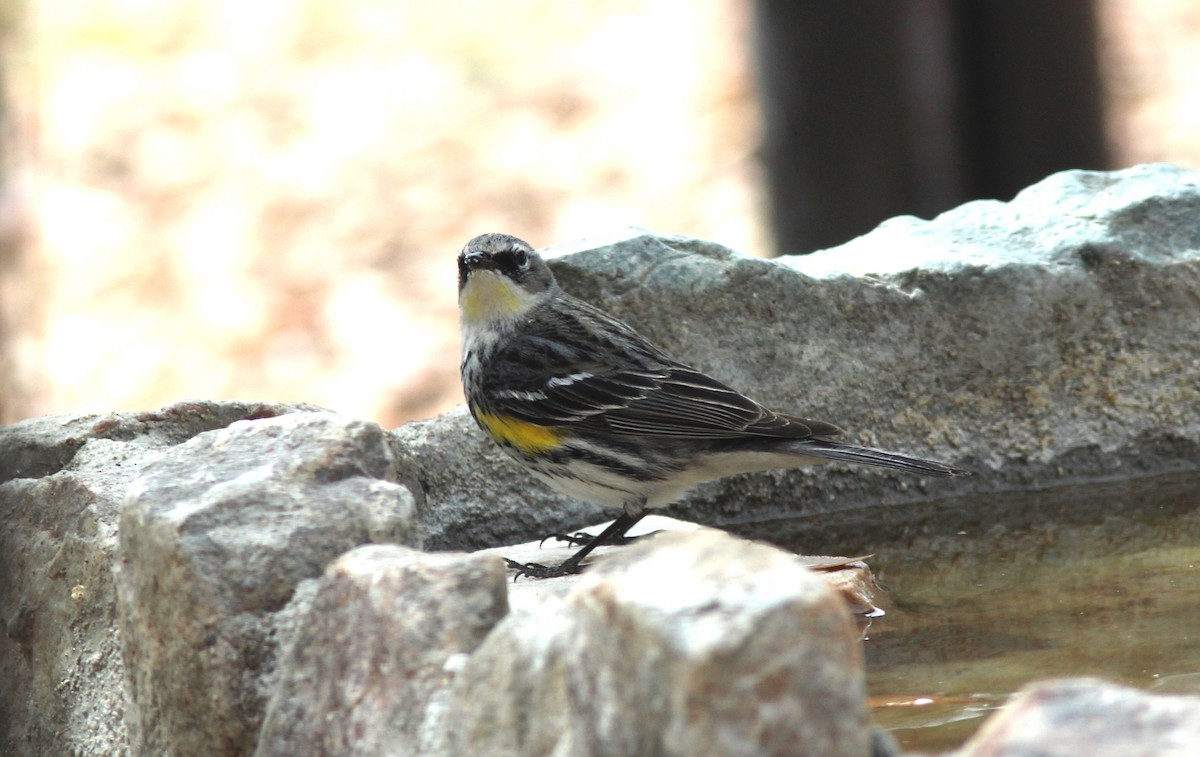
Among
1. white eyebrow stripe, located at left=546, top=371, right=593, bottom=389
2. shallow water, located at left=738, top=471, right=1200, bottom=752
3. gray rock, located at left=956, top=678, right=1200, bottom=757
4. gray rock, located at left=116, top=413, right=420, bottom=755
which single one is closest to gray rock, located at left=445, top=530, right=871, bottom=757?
gray rock, located at left=956, top=678, right=1200, bottom=757

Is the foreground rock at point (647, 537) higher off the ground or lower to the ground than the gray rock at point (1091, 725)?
higher

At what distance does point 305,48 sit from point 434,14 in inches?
42.7

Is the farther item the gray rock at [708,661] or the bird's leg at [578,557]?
the bird's leg at [578,557]

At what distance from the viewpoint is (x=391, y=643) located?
7.89ft

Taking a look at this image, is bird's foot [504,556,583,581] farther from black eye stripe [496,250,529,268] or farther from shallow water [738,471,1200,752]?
black eye stripe [496,250,529,268]

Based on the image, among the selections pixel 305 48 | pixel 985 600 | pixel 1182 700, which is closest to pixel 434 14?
pixel 305 48

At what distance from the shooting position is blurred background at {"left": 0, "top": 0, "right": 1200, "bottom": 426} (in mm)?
9625

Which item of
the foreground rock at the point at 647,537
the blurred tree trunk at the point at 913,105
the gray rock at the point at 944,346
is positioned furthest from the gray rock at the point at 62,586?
the blurred tree trunk at the point at 913,105

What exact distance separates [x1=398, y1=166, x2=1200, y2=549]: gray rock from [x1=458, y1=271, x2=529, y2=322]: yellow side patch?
0.78 ft

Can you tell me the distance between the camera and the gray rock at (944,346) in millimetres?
4562

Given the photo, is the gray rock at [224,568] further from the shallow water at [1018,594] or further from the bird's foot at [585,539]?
the bird's foot at [585,539]

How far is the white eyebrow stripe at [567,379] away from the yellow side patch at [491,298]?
Result: 0.27 metres

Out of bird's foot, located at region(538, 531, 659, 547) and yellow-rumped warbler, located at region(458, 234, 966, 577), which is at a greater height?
yellow-rumped warbler, located at region(458, 234, 966, 577)

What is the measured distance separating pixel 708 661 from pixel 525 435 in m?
2.31
